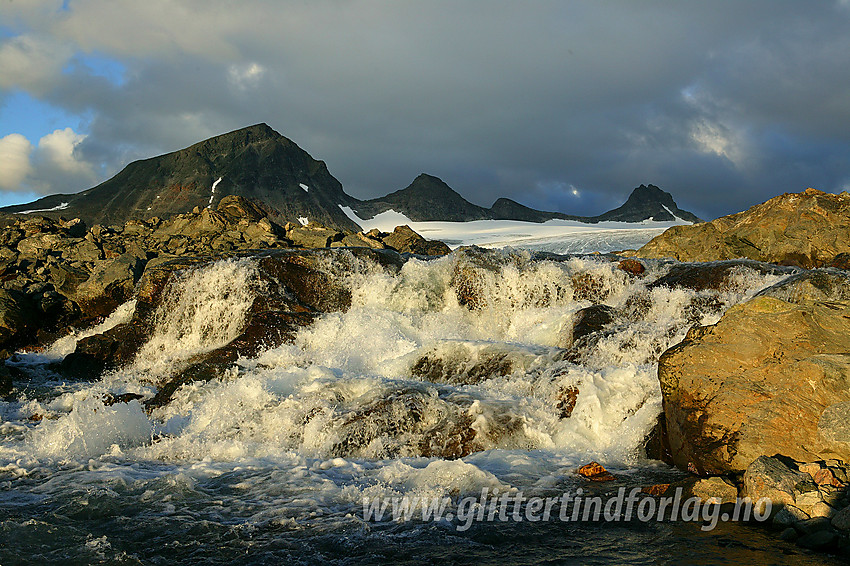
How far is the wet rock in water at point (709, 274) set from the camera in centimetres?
1585

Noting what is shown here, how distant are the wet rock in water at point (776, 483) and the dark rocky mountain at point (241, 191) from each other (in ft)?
226

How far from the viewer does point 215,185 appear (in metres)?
84.2

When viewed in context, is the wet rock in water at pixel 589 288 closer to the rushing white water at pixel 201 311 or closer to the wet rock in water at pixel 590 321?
the wet rock in water at pixel 590 321

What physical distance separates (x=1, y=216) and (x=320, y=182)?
57409mm

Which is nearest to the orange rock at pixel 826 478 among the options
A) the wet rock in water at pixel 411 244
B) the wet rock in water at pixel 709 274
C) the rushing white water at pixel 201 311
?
the wet rock in water at pixel 709 274

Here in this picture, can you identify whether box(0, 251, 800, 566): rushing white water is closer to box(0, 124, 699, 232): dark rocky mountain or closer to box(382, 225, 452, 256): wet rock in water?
box(382, 225, 452, 256): wet rock in water

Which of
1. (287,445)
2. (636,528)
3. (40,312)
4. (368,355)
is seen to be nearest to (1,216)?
(40,312)

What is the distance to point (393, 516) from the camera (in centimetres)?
623

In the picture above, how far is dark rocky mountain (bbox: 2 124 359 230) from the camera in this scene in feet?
262

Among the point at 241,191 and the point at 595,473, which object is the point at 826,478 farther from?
the point at 241,191

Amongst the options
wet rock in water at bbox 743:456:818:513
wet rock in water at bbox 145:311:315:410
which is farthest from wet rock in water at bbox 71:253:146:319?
wet rock in water at bbox 743:456:818:513

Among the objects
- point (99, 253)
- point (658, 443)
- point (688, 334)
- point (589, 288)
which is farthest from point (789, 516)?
point (99, 253)

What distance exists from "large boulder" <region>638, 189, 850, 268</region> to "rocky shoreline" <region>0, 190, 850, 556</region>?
0.09 meters

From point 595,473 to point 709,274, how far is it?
11.0m
